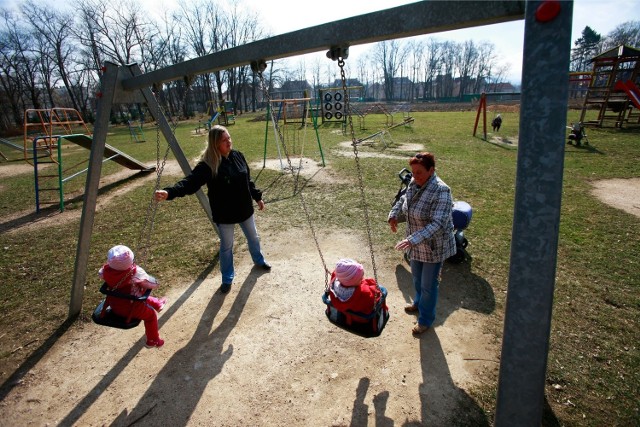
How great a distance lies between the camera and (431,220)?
279 cm

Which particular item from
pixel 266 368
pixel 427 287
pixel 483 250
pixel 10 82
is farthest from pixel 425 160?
pixel 10 82

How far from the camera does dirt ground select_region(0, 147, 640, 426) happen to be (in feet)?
8.56

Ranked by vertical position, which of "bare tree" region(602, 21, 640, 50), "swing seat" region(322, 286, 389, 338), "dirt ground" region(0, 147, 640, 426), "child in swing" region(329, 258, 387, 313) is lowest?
"dirt ground" region(0, 147, 640, 426)

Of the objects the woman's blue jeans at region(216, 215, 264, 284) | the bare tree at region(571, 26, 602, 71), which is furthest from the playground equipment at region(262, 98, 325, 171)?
the bare tree at region(571, 26, 602, 71)

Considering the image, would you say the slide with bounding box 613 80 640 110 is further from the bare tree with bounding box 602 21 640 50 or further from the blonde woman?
the bare tree with bounding box 602 21 640 50

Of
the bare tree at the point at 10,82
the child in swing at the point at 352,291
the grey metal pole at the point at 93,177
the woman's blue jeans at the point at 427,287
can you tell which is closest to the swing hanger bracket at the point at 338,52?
the child in swing at the point at 352,291

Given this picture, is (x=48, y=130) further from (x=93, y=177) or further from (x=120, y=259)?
(x=120, y=259)

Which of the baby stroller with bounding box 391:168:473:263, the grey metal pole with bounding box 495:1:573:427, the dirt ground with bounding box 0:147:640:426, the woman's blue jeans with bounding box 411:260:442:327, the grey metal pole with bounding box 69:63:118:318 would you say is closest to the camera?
the grey metal pole with bounding box 495:1:573:427

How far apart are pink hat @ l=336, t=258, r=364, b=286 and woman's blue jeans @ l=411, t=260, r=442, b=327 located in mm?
836

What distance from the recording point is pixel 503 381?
1.69 m

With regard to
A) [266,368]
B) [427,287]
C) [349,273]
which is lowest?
[266,368]

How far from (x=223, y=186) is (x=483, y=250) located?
12.4 feet

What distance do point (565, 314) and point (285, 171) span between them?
791 cm

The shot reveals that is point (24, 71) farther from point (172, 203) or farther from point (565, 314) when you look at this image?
point (565, 314)
